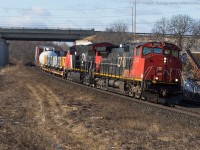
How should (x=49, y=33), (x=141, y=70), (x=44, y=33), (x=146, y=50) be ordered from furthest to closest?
(x=44, y=33)
(x=49, y=33)
(x=146, y=50)
(x=141, y=70)

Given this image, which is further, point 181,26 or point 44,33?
point 44,33

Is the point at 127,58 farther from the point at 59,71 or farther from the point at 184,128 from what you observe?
the point at 59,71

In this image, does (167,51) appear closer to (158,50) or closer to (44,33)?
(158,50)

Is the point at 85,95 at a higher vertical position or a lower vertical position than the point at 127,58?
lower

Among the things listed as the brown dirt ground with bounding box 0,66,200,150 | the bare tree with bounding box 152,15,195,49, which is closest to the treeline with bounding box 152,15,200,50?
the bare tree with bounding box 152,15,195,49

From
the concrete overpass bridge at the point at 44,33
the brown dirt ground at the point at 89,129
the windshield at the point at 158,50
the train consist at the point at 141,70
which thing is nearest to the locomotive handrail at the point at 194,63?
the train consist at the point at 141,70

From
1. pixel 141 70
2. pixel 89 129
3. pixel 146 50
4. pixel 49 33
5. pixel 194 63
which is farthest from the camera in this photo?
pixel 49 33

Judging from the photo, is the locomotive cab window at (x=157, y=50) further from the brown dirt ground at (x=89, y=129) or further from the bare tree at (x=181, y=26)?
the bare tree at (x=181, y=26)

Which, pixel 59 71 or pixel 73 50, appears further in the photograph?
pixel 59 71

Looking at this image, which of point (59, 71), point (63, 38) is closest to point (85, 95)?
point (59, 71)

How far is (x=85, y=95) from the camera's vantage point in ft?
80.8

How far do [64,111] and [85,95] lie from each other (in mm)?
7730

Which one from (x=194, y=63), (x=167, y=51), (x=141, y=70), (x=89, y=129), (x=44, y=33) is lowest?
(x=89, y=129)

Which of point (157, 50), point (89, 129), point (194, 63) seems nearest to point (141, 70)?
point (157, 50)
